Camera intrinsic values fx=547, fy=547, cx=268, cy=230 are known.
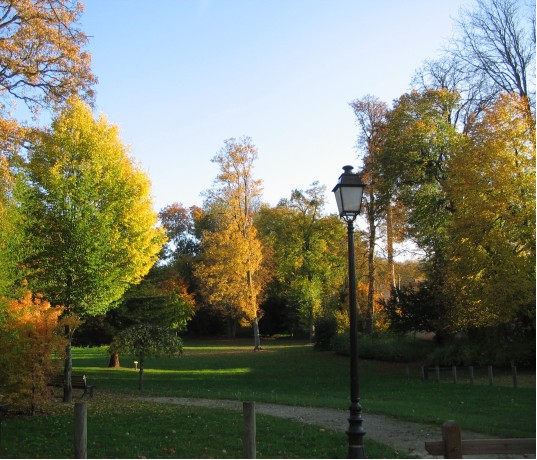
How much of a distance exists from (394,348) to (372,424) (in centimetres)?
1889

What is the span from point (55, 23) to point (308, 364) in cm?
2237

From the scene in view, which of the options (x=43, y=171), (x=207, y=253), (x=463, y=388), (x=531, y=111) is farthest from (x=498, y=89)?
(x=207, y=253)

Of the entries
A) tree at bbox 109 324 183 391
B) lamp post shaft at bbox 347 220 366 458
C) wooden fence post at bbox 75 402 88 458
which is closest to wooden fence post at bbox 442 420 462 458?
lamp post shaft at bbox 347 220 366 458

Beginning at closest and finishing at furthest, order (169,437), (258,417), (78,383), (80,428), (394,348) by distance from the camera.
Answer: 1. (80,428)
2. (169,437)
3. (258,417)
4. (78,383)
5. (394,348)

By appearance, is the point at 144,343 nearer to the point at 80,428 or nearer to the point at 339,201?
the point at 80,428

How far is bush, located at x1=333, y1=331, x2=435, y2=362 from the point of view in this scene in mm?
29375

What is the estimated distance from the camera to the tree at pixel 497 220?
18.5 metres

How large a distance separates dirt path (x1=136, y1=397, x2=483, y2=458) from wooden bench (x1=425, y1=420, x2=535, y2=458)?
3673 mm

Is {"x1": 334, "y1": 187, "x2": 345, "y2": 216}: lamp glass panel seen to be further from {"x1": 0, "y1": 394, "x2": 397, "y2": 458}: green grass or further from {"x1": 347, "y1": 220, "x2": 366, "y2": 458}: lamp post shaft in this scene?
{"x1": 0, "y1": 394, "x2": 397, "y2": 458}: green grass

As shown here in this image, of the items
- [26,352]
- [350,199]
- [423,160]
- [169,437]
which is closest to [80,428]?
[169,437]

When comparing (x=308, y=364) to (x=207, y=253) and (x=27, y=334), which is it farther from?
(x=27, y=334)

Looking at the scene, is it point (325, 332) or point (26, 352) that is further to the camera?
point (325, 332)

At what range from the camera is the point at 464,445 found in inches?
209

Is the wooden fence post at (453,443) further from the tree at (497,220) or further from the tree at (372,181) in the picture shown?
the tree at (372,181)
